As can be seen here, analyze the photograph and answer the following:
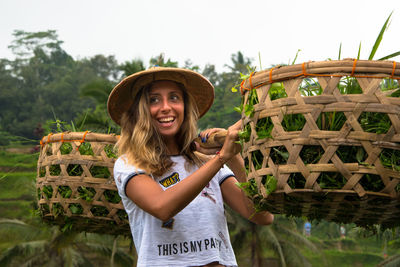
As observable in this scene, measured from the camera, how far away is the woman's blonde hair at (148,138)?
2.28m

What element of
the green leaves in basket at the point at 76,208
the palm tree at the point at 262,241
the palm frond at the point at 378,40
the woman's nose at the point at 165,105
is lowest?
the palm tree at the point at 262,241

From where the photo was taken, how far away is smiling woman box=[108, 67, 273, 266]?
6.55 feet

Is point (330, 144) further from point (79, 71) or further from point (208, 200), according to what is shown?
point (79, 71)

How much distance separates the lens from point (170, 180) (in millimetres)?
→ 2293

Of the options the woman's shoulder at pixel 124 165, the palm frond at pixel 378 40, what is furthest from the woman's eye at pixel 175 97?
the palm frond at pixel 378 40

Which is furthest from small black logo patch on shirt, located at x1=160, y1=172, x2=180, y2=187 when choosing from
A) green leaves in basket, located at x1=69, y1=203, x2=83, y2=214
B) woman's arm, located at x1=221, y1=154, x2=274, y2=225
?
green leaves in basket, located at x1=69, y1=203, x2=83, y2=214

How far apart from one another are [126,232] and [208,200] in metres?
0.94

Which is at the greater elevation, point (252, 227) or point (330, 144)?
point (330, 144)

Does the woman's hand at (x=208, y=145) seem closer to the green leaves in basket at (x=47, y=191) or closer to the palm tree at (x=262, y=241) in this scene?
the green leaves in basket at (x=47, y=191)

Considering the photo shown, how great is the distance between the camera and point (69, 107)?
2000 inches

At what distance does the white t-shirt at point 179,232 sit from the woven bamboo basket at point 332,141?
56 centimetres

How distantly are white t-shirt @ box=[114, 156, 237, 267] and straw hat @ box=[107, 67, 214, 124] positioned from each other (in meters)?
0.40

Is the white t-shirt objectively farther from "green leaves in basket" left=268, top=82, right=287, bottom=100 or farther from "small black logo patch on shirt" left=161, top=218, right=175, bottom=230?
"green leaves in basket" left=268, top=82, right=287, bottom=100

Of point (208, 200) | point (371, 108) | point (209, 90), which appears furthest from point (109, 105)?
point (371, 108)
